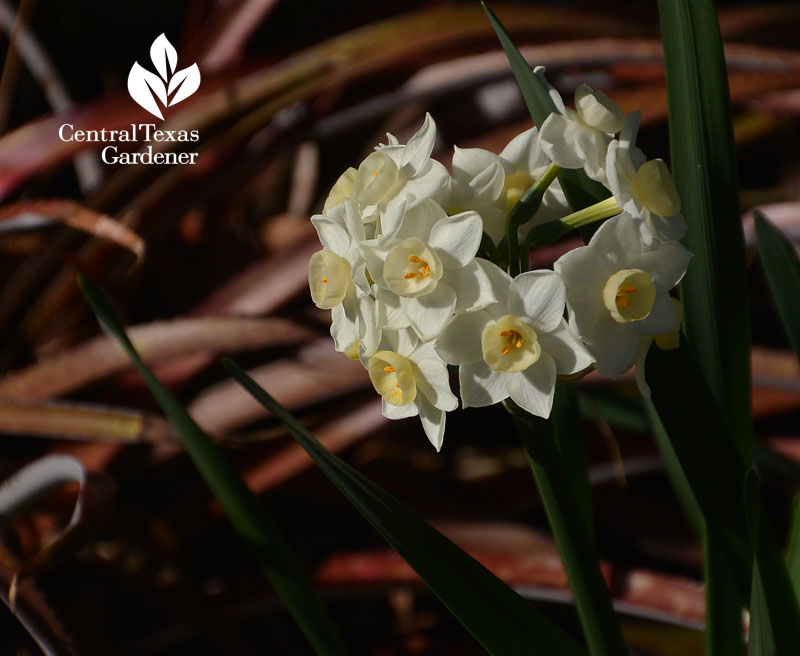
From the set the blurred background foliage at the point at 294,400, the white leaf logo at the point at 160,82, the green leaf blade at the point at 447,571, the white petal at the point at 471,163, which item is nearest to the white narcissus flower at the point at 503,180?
the white petal at the point at 471,163

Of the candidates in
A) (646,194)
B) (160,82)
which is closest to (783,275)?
(646,194)

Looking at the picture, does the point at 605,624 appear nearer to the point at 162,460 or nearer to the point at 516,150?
the point at 516,150

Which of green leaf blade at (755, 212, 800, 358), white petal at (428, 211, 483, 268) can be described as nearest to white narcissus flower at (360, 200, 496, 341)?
white petal at (428, 211, 483, 268)

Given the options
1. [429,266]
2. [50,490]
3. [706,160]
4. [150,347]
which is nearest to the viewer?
[429,266]

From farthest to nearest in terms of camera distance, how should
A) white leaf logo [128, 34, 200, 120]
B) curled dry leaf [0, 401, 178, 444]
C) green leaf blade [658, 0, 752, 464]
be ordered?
white leaf logo [128, 34, 200, 120] → curled dry leaf [0, 401, 178, 444] → green leaf blade [658, 0, 752, 464]

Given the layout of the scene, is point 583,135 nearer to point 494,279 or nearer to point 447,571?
point 494,279

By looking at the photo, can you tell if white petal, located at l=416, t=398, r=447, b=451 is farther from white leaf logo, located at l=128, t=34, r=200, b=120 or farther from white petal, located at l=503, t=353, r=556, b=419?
white leaf logo, located at l=128, t=34, r=200, b=120


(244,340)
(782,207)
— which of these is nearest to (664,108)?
(782,207)
